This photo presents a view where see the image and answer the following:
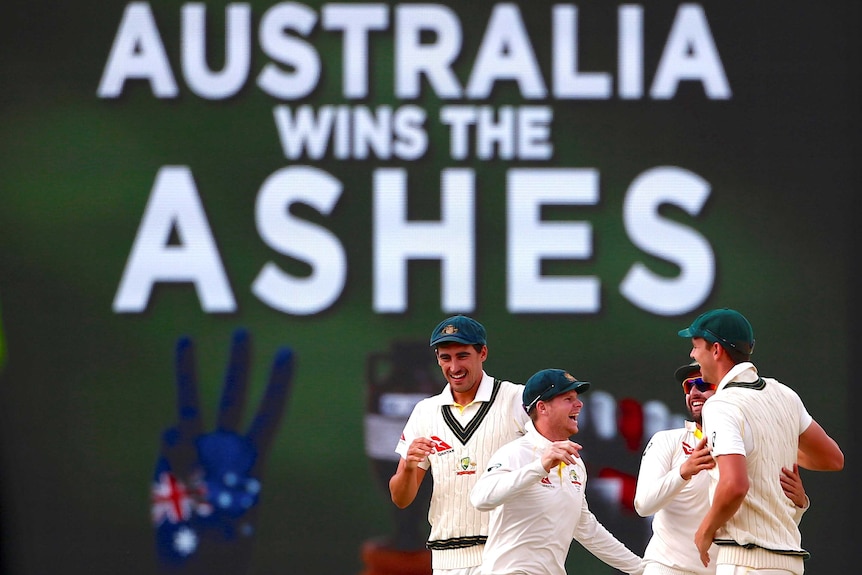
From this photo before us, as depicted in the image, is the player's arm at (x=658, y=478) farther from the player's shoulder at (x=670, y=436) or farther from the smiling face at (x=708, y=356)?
the smiling face at (x=708, y=356)

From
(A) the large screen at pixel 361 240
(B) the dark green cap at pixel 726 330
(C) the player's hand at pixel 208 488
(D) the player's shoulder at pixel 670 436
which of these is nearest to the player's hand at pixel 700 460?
(B) the dark green cap at pixel 726 330

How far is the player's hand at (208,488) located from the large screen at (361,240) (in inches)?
0.6

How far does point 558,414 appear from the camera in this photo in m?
5.02

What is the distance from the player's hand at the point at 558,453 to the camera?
4609 millimetres

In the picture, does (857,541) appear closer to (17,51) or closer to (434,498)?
(434,498)

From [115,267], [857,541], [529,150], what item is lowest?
[857,541]

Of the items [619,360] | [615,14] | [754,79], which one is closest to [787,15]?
[754,79]

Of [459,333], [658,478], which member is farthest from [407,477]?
[658,478]

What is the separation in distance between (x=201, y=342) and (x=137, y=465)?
2.25 ft

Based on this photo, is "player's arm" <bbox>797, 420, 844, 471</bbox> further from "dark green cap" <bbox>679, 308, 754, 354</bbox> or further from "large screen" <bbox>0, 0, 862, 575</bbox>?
"large screen" <bbox>0, 0, 862, 575</bbox>

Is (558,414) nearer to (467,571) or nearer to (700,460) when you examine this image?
(700,460)

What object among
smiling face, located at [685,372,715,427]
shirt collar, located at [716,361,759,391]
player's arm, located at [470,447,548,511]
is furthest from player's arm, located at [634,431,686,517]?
player's arm, located at [470,447,548,511]

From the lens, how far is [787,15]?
→ 7.76m

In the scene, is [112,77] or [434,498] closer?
[434,498]
